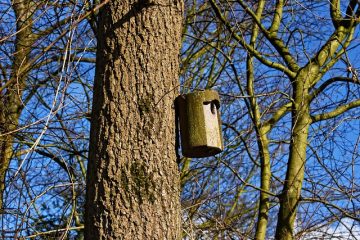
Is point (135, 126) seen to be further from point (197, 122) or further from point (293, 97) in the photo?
point (293, 97)

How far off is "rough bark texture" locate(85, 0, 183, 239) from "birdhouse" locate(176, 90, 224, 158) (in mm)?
67

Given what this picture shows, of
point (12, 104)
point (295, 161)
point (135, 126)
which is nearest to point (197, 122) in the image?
point (135, 126)

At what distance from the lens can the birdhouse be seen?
105 inches

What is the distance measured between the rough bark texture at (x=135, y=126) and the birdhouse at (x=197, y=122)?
0.07 metres

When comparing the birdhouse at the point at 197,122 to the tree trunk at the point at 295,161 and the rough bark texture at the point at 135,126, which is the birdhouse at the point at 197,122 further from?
the tree trunk at the point at 295,161

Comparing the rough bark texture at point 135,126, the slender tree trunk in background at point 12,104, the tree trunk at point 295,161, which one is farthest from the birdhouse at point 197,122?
the slender tree trunk in background at point 12,104

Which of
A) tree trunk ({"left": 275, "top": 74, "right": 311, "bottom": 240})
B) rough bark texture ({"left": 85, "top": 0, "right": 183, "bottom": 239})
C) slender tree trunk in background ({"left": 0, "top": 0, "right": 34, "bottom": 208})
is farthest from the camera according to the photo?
slender tree trunk in background ({"left": 0, "top": 0, "right": 34, "bottom": 208})

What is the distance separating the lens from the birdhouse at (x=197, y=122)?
266 centimetres

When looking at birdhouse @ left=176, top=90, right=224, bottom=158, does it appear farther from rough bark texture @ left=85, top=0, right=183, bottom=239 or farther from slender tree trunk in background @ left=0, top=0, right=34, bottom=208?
slender tree trunk in background @ left=0, top=0, right=34, bottom=208

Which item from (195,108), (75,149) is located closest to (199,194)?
(75,149)

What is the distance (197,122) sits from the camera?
2.67 metres

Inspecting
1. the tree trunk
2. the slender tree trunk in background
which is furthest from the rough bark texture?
the slender tree trunk in background

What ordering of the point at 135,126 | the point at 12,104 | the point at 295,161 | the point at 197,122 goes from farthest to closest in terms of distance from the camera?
the point at 12,104, the point at 295,161, the point at 197,122, the point at 135,126

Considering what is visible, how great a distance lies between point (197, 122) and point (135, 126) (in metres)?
0.30
